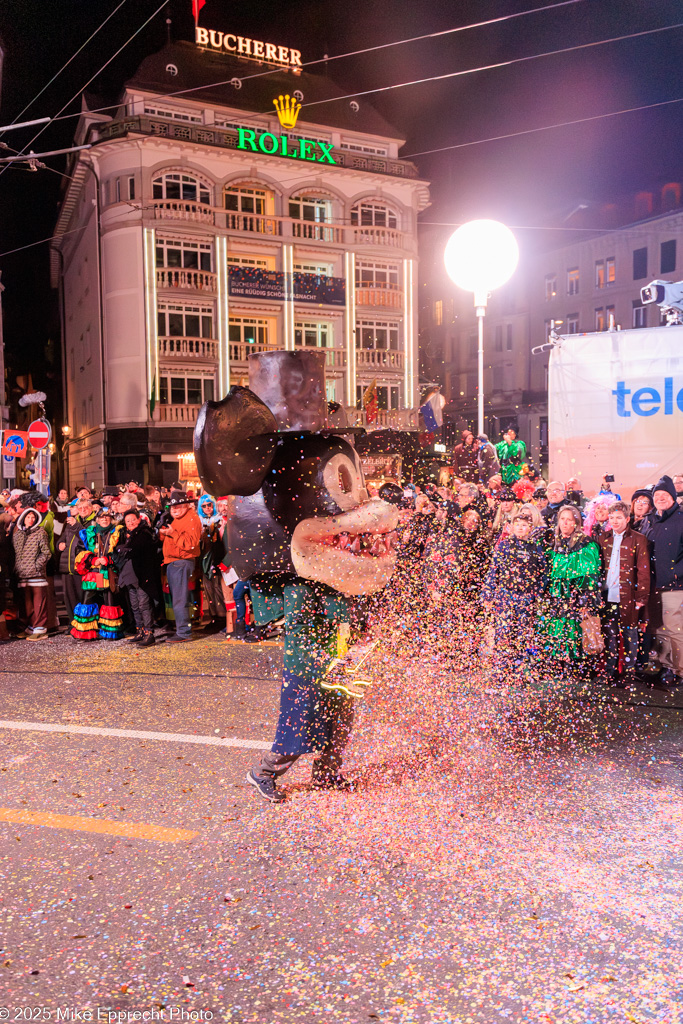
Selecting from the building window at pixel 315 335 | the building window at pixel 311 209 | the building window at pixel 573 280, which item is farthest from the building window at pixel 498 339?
the building window at pixel 311 209

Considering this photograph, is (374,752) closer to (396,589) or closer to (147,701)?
(147,701)

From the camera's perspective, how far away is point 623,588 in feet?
22.1

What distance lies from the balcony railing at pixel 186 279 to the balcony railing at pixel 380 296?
263 inches

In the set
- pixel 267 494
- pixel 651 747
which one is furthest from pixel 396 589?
pixel 267 494

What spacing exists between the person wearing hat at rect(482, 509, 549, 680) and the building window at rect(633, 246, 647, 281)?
40191 mm

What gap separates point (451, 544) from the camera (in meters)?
7.32

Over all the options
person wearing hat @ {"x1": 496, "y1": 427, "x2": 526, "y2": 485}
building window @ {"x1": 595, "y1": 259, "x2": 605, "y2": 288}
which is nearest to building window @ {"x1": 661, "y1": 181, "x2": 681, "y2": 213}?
building window @ {"x1": 595, "y1": 259, "x2": 605, "y2": 288}

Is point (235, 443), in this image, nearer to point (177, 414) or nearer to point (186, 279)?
point (177, 414)

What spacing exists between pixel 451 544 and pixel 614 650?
1709mm

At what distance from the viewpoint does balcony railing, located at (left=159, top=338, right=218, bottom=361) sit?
1185 inches

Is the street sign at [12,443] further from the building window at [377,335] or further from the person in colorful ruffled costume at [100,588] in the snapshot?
the building window at [377,335]

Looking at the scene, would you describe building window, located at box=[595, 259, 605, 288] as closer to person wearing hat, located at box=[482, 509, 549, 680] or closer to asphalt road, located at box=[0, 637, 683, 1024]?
person wearing hat, located at box=[482, 509, 549, 680]

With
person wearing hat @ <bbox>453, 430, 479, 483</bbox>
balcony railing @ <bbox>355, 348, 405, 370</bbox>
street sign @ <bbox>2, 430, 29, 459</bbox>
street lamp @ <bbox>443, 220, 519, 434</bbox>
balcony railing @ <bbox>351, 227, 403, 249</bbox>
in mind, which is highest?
balcony railing @ <bbox>351, 227, 403, 249</bbox>

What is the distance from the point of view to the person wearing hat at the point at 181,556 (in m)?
8.77
